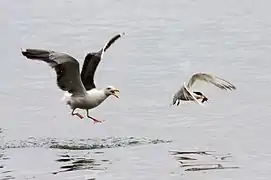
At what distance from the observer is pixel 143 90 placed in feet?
53.7

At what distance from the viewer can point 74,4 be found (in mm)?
27312

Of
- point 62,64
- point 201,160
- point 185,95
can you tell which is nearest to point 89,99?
point 62,64

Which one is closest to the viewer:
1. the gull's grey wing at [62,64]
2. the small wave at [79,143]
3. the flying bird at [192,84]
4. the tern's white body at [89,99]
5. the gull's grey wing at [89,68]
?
the gull's grey wing at [62,64]

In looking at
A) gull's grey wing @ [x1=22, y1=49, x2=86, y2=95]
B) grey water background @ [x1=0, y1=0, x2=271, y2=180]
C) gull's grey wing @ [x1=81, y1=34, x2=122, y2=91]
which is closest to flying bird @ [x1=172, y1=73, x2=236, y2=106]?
grey water background @ [x1=0, y1=0, x2=271, y2=180]

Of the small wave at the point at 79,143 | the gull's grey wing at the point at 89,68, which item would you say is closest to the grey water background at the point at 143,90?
the small wave at the point at 79,143

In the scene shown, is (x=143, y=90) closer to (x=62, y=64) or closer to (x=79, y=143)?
(x=79, y=143)

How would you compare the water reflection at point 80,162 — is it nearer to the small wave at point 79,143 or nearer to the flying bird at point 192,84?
the small wave at point 79,143

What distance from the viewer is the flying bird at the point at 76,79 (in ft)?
40.8

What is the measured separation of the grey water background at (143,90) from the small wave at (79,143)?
0.6 inches

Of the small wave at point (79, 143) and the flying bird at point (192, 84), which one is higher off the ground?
the flying bird at point (192, 84)

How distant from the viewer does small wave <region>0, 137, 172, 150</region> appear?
12.9m

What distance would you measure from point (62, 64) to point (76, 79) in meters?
0.59

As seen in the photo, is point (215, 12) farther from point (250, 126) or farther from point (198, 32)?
point (250, 126)

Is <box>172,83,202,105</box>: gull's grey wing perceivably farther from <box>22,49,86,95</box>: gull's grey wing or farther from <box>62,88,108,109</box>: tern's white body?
<box>22,49,86,95</box>: gull's grey wing
